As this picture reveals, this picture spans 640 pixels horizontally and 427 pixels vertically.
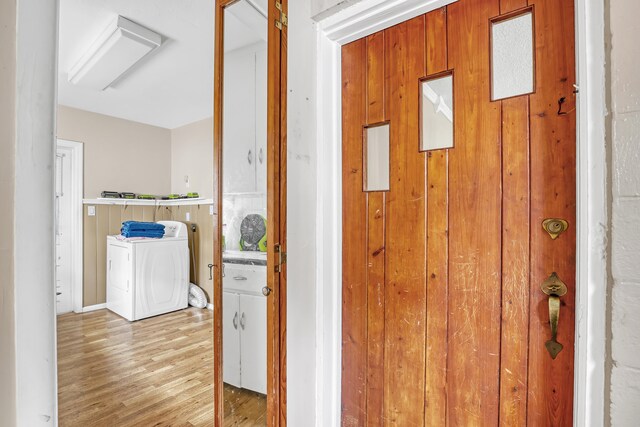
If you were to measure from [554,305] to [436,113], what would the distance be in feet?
2.14

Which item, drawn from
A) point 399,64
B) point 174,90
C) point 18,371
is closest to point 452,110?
point 399,64

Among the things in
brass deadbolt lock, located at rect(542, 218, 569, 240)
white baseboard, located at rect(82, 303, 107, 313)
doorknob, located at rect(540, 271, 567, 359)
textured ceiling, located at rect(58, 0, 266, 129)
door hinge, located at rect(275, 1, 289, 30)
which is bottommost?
white baseboard, located at rect(82, 303, 107, 313)

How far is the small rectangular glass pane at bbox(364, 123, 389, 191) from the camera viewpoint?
1.09m

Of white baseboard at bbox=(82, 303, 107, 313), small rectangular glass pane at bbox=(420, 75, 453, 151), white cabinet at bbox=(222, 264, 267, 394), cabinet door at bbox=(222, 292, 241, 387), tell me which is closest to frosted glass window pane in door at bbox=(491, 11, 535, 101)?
small rectangular glass pane at bbox=(420, 75, 453, 151)

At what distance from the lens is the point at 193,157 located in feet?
13.3

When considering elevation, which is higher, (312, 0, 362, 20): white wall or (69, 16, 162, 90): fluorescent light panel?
(69, 16, 162, 90): fluorescent light panel

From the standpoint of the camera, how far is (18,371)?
572 mm

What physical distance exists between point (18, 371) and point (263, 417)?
1079 millimetres

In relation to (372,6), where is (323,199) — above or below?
below

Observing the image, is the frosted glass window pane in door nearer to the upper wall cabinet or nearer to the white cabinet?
the upper wall cabinet

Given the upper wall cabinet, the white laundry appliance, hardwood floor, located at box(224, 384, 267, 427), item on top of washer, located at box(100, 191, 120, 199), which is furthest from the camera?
item on top of washer, located at box(100, 191, 120, 199)

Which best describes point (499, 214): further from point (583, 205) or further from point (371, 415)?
Answer: point (371, 415)

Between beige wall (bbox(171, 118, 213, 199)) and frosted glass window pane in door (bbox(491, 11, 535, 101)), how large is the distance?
3.39 metres

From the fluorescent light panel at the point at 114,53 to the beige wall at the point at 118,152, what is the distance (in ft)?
3.36
